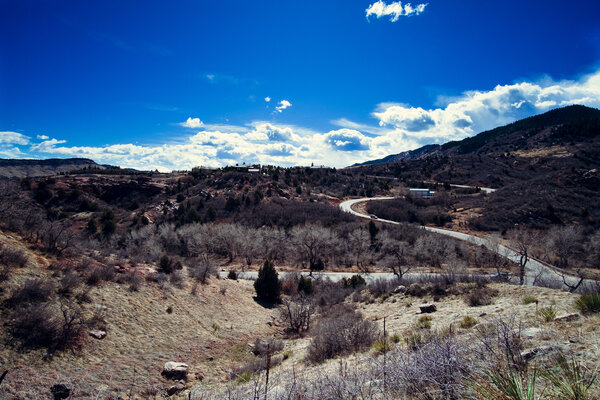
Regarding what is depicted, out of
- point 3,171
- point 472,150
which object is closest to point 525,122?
point 472,150

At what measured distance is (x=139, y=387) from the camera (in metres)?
8.59

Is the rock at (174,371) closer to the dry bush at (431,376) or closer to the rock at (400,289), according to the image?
the dry bush at (431,376)

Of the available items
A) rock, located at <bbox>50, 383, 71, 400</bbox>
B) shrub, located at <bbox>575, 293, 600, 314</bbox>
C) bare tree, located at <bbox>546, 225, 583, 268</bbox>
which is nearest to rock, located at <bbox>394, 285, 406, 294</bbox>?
shrub, located at <bbox>575, 293, 600, 314</bbox>

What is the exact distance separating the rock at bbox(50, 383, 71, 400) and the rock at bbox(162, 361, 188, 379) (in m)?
2.81

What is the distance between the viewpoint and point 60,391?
714cm

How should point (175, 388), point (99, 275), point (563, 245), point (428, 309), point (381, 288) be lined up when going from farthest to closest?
point (563, 245) → point (381, 288) → point (428, 309) → point (99, 275) → point (175, 388)

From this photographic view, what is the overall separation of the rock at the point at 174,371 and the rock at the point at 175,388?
0.40 m

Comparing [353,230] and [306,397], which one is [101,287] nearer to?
[306,397]

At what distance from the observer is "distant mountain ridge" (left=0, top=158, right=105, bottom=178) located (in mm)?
112000

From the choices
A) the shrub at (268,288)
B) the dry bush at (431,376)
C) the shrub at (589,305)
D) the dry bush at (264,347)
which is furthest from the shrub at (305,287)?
the dry bush at (431,376)

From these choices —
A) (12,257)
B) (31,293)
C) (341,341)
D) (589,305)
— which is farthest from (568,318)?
(12,257)

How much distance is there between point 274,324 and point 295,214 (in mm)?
32587

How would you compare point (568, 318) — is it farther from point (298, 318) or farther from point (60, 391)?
point (60, 391)

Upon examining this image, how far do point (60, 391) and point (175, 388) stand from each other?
9.79 feet
